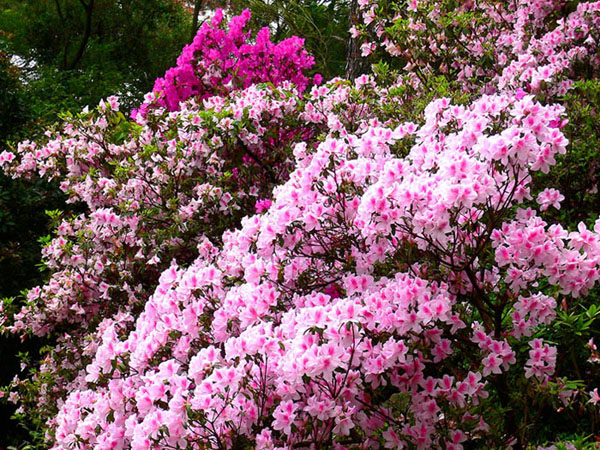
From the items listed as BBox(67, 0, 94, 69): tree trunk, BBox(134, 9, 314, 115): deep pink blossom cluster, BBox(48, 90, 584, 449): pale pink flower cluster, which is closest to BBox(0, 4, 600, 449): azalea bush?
BBox(48, 90, 584, 449): pale pink flower cluster

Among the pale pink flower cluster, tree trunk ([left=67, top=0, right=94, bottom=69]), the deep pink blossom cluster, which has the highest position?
tree trunk ([left=67, top=0, right=94, bottom=69])

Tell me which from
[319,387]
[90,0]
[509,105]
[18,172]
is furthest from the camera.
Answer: [90,0]

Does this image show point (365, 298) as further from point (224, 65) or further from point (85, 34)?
point (85, 34)

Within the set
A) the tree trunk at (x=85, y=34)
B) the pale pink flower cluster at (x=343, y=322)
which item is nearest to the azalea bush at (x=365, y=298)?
the pale pink flower cluster at (x=343, y=322)

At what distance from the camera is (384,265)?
235 cm

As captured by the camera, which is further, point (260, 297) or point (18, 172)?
point (18, 172)

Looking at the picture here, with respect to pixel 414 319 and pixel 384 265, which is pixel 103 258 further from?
pixel 414 319

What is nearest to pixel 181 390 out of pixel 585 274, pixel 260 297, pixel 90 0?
pixel 260 297

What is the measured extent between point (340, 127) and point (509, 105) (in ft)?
3.96

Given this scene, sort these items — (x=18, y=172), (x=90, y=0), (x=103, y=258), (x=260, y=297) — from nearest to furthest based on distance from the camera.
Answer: (x=260, y=297), (x=103, y=258), (x=18, y=172), (x=90, y=0)

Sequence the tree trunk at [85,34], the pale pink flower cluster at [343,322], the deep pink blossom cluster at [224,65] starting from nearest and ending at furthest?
the pale pink flower cluster at [343,322]
the deep pink blossom cluster at [224,65]
the tree trunk at [85,34]

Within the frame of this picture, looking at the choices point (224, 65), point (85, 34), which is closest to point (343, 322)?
point (224, 65)

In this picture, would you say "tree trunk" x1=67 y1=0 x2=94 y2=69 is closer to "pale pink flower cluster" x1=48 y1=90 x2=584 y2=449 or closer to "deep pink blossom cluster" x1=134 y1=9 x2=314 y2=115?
"deep pink blossom cluster" x1=134 y1=9 x2=314 y2=115

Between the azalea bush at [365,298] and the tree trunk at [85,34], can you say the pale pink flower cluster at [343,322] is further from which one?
the tree trunk at [85,34]
